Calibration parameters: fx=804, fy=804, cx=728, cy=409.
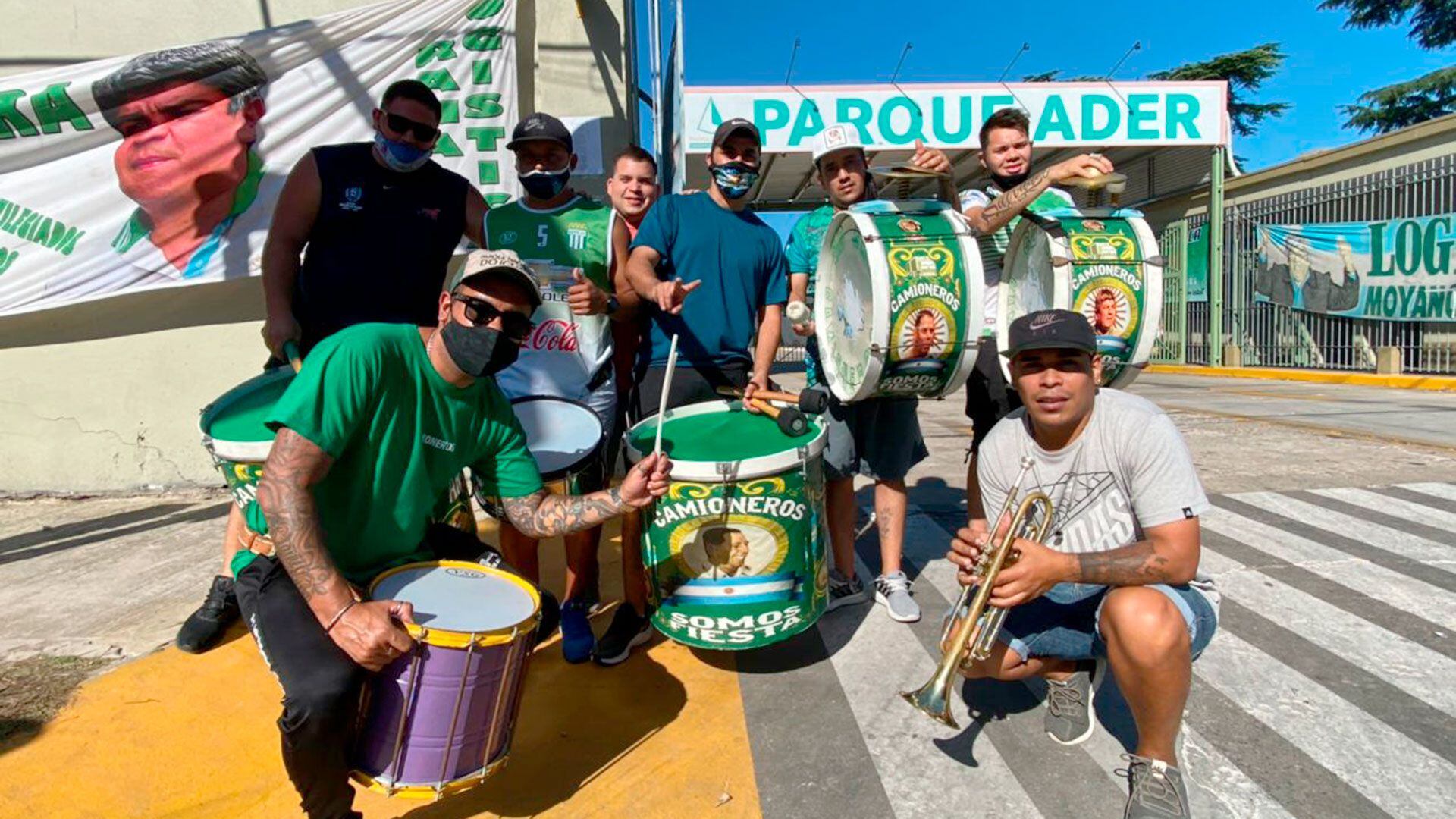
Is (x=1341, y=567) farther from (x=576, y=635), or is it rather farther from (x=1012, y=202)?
(x=576, y=635)

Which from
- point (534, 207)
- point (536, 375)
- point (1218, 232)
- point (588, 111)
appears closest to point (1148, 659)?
point (536, 375)

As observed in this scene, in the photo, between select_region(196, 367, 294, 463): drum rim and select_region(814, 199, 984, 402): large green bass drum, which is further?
select_region(814, 199, 984, 402): large green bass drum

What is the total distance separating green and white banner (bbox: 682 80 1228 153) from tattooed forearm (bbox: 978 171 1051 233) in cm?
1228

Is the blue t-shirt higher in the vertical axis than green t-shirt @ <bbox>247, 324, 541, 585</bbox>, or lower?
higher

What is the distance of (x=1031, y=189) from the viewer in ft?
10.1

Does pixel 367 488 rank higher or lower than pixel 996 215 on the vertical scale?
lower

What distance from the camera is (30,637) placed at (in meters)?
3.59

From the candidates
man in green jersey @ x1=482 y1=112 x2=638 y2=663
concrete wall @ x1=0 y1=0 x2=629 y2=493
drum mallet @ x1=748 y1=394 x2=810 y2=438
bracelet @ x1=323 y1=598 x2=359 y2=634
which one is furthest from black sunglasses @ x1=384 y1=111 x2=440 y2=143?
concrete wall @ x1=0 y1=0 x2=629 y2=493

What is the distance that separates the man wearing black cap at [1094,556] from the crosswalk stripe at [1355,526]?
2.75 meters

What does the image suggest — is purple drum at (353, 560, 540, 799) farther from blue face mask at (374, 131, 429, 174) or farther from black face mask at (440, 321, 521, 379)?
blue face mask at (374, 131, 429, 174)

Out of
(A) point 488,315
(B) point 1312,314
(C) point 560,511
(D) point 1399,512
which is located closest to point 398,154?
(A) point 488,315

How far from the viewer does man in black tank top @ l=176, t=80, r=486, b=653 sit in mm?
3311

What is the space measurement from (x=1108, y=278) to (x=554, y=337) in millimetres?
2232

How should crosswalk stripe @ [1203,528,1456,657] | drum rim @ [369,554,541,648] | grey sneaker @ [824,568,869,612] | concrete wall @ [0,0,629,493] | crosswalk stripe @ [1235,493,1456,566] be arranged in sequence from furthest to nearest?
concrete wall @ [0,0,629,493]
crosswalk stripe @ [1235,493,1456,566]
grey sneaker @ [824,568,869,612]
crosswalk stripe @ [1203,528,1456,657]
drum rim @ [369,554,541,648]
